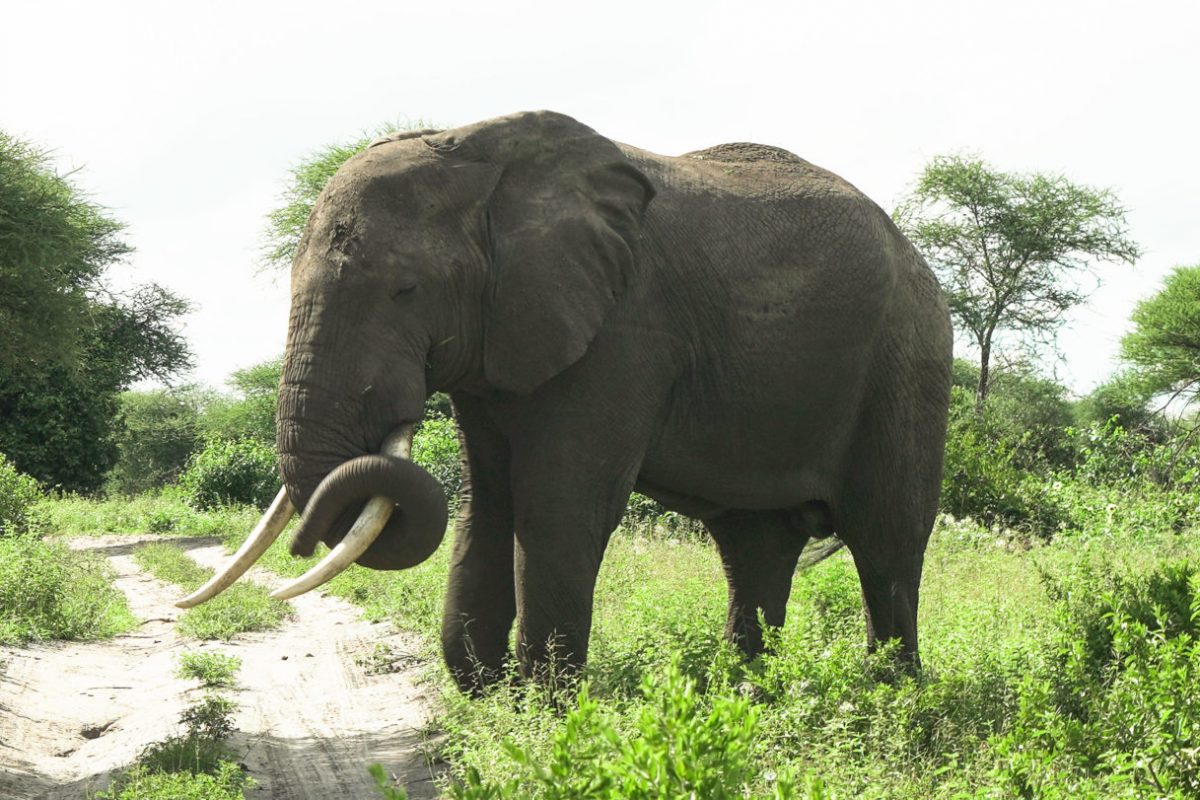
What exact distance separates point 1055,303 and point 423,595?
2727 centimetres

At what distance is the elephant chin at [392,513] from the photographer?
5.50m

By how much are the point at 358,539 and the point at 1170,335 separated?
28.2m

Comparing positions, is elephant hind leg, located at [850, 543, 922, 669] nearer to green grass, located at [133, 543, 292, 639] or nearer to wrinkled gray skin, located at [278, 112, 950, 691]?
wrinkled gray skin, located at [278, 112, 950, 691]

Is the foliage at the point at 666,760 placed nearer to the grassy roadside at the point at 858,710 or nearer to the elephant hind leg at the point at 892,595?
the grassy roadside at the point at 858,710

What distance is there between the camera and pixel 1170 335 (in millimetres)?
30438

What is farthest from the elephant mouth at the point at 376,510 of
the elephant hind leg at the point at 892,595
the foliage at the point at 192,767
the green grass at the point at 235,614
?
the green grass at the point at 235,614

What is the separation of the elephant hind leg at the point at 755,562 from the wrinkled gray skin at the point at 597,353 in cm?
16

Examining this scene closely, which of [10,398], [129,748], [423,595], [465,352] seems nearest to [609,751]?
[465,352]

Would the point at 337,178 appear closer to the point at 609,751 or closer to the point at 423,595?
the point at 609,751

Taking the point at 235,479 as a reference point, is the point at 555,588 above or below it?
below

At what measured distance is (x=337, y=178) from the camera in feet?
19.6

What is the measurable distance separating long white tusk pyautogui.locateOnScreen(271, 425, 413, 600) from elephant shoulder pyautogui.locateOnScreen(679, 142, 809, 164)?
247 cm

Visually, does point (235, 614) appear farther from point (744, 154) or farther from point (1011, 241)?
point (1011, 241)

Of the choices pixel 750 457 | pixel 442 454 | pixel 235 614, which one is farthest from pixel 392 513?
pixel 442 454
